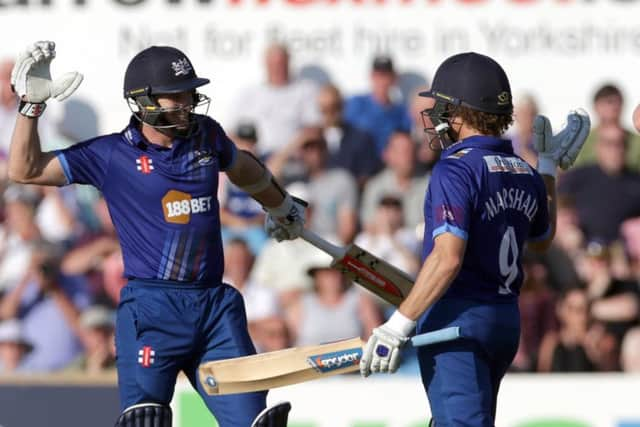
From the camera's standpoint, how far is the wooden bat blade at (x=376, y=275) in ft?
21.4

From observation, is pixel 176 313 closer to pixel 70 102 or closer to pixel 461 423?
pixel 461 423

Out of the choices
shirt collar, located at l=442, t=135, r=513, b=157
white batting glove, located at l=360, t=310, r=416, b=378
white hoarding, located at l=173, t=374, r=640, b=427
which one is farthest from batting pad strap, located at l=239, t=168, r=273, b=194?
white hoarding, located at l=173, t=374, r=640, b=427

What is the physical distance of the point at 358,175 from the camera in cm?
964

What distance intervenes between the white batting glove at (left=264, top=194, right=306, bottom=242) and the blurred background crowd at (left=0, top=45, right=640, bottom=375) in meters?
2.44

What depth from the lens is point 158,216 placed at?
582 cm

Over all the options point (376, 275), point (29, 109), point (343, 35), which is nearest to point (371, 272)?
point (376, 275)

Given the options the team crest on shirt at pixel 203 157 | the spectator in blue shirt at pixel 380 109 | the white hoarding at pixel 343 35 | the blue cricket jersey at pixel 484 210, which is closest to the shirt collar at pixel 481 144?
the blue cricket jersey at pixel 484 210

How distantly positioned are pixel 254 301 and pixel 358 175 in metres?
1.16

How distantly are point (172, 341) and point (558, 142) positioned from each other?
205 centimetres

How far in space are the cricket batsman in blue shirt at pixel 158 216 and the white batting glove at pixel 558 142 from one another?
1.55m

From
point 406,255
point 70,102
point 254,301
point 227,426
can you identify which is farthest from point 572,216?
point 227,426

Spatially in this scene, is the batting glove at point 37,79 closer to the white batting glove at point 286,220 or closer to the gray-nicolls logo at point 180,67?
the gray-nicolls logo at point 180,67

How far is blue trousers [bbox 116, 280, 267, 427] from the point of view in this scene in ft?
19.0

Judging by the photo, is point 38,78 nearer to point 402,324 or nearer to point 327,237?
point 402,324
